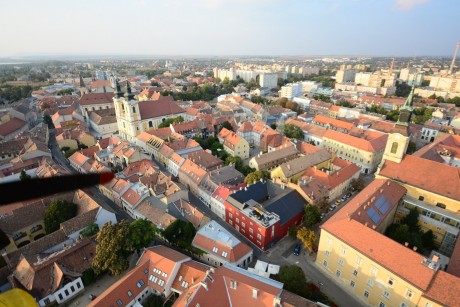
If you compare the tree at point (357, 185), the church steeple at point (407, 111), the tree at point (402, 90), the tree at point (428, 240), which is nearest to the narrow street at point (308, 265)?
the tree at point (428, 240)

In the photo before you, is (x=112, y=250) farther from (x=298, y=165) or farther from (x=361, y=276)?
(x=298, y=165)

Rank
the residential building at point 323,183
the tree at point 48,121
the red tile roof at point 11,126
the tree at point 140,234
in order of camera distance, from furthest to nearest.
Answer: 1. the tree at point 48,121
2. the red tile roof at point 11,126
3. the residential building at point 323,183
4. the tree at point 140,234

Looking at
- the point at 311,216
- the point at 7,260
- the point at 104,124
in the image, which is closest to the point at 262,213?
the point at 311,216

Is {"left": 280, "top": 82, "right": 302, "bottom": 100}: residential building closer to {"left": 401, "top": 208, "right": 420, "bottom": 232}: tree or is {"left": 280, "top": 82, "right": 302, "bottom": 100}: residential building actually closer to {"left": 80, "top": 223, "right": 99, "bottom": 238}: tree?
{"left": 401, "top": 208, "right": 420, "bottom": 232}: tree

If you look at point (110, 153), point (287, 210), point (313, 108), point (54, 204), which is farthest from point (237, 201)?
point (313, 108)

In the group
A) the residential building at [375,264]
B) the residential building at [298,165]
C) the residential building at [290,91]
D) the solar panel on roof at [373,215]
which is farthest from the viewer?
the residential building at [290,91]

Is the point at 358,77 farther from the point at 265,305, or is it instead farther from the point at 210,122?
the point at 265,305

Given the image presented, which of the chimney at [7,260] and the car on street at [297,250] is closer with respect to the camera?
the chimney at [7,260]

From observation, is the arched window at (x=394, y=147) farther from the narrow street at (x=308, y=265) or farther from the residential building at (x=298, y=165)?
the narrow street at (x=308, y=265)
